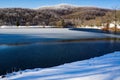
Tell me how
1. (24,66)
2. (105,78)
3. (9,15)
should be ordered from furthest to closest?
(9,15) < (24,66) < (105,78)

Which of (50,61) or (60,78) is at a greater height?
(60,78)

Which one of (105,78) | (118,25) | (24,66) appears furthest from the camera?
(118,25)

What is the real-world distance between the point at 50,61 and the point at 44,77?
6.32 m

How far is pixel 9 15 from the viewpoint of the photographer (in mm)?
163750

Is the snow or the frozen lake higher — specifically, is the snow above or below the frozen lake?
below

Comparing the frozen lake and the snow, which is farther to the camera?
the snow

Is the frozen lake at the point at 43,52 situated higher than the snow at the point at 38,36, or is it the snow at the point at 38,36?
the frozen lake at the point at 43,52

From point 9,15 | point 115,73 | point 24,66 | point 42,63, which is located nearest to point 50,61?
point 42,63

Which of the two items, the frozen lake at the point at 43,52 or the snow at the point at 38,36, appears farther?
the snow at the point at 38,36

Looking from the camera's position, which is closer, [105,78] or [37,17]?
[105,78]

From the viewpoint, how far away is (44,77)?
740cm

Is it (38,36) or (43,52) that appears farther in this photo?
(38,36)

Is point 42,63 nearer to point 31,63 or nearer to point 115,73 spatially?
point 31,63

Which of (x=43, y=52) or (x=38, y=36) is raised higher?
(x=43, y=52)
